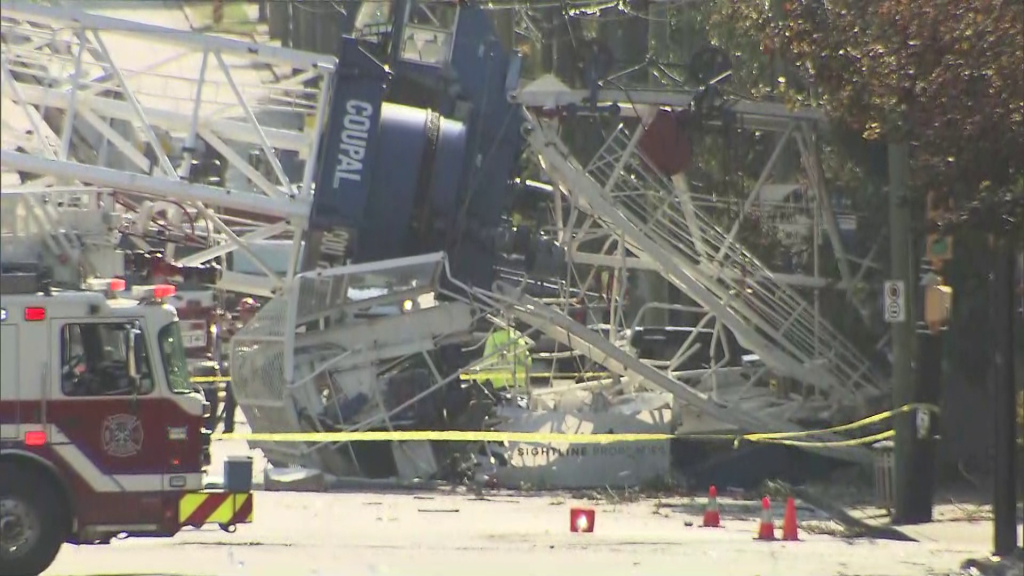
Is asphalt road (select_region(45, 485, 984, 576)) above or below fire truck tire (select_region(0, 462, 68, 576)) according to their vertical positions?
below

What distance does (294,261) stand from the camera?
16484 mm

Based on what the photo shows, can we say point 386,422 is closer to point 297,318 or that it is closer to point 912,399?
point 297,318

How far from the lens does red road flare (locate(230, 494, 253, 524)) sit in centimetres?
1041

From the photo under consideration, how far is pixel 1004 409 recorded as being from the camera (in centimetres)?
1225

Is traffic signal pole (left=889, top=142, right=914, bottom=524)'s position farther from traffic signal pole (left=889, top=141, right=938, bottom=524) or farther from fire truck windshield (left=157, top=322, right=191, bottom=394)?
fire truck windshield (left=157, top=322, right=191, bottom=394)

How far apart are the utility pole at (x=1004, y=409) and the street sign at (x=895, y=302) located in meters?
1.87

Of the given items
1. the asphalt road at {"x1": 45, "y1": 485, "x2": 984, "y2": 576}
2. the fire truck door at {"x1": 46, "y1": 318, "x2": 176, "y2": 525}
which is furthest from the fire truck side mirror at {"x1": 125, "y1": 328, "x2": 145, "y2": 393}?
the asphalt road at {"x1": 45, "y1": 485, "x2": 984, "y2": 576}

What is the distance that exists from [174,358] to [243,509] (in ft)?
3.78

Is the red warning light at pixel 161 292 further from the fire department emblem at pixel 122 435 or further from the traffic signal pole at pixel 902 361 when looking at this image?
the traffic signal pole at pixel 902 361

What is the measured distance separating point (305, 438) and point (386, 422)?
1.10 m

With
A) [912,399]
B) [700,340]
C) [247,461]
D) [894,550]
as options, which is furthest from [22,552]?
[700,340]

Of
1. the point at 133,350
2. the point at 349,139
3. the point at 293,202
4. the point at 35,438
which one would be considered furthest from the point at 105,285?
the point at 349,139

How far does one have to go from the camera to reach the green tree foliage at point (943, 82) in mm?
10766

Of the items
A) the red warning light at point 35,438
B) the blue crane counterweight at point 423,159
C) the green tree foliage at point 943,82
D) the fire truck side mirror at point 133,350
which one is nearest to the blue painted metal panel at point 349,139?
the blue crane counterweight at point 423,159
